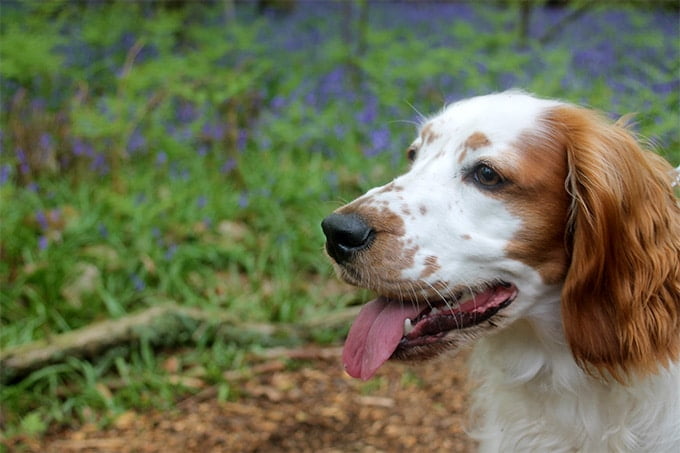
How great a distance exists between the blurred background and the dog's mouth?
2.83 ft

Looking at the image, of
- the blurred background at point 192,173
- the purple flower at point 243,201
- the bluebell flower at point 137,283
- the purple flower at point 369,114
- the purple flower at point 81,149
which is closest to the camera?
the blurred background at point 192,173

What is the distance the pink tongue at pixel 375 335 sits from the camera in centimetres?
249

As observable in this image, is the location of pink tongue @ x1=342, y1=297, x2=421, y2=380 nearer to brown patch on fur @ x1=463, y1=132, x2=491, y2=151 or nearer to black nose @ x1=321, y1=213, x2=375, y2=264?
black nose @ x1=321, y1=213, x2=375, y2=264

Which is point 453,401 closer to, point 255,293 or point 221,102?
point 255,293

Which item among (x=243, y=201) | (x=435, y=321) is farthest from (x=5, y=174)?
(x=435, y=321)

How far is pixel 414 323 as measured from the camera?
99.0 inches

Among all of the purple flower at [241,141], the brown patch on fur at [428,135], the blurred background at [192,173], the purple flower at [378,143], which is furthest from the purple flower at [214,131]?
the brown patch on fur at [428,135]

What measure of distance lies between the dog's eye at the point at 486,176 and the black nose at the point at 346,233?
1.27 ft

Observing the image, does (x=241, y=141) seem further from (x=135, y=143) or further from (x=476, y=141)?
(x=476, y=141)

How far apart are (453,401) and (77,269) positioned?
7.53ft

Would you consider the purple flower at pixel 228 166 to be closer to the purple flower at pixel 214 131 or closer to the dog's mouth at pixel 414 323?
the purple flower at pixel 214 131

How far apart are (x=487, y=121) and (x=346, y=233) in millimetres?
601

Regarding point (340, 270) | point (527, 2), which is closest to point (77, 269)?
point (340, 270)

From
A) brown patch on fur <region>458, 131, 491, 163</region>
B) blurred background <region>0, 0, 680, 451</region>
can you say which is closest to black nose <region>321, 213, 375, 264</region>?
brown patch on fur <region>458, 131, 491, 163</region>
